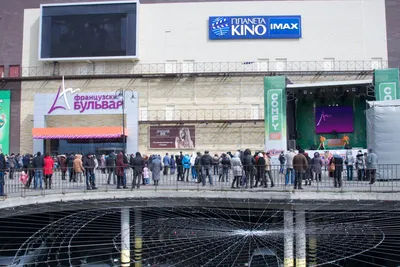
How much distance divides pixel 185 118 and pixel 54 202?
2396cm

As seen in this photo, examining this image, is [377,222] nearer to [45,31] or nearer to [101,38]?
[101,38]

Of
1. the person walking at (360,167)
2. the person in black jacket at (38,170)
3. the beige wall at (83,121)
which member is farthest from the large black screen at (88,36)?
the person walking at (360,167)

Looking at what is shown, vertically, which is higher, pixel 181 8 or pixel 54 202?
pixel 181 8

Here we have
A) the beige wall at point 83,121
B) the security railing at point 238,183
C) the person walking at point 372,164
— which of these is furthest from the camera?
the beige wall at point 83,121

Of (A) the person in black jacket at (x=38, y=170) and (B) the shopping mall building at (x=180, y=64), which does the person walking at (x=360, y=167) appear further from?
(B) the shopping mall building at (x=180, y=64)

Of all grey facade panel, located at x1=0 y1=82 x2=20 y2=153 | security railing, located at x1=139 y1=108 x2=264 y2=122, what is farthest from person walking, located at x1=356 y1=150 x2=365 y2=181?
grey facade panel, located at x1=0 y1=82 x2=20 y2=153

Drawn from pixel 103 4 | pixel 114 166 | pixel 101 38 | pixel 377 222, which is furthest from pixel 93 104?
pixel 377 222

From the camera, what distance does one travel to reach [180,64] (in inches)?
1681

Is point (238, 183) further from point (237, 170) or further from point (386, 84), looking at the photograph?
point (386, 84)

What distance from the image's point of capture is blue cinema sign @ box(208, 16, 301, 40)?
4225 cm

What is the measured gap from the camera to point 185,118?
41.9m

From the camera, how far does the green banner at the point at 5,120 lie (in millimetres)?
42781

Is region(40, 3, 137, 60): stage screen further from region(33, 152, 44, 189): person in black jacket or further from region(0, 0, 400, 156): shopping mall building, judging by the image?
region(33, 152, 44, 189): person in black jacket

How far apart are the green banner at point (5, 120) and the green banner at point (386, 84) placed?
98.9 ft
